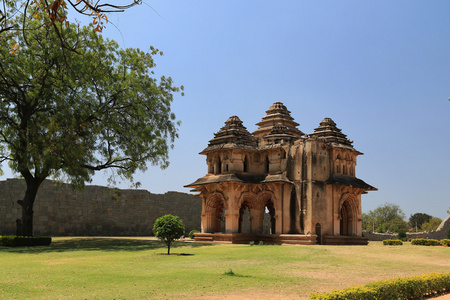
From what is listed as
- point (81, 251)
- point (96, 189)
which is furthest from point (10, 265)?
point (96, 189)

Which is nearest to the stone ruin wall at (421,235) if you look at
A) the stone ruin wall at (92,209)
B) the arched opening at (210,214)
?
the stone ruin wall at (92,209)

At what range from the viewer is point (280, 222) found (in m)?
26.2

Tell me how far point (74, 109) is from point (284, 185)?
41.7 ft

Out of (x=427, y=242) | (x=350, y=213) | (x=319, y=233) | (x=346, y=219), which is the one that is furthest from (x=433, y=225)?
(x=319, y=233)

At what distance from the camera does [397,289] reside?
920 centimetres

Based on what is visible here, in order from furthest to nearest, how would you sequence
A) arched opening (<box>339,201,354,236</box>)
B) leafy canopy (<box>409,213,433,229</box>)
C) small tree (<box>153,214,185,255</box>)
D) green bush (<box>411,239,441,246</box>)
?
leafy canopy (<box>409,213,433,229</box>) → arched opening (<box>339,201,354,236</box>) → green bush (<box>411,239,441,246</box>) → small tree (<box>153,214,185,255</box>)

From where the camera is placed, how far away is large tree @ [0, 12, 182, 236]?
20781mm

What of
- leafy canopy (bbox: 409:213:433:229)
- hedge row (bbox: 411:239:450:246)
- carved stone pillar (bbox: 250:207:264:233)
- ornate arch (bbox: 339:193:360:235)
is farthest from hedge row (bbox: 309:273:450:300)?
leafy canopy (bbox: 409:213:433:229)

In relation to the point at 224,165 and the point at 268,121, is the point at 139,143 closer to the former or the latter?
the point at 224,165

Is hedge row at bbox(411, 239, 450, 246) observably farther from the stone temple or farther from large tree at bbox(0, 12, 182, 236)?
large tree at bbox(0, 12, 182, 236)

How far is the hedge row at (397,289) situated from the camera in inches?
313

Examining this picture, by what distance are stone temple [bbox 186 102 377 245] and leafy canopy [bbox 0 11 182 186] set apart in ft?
14.8

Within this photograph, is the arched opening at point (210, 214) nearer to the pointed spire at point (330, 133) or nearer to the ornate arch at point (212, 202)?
the ornate arch at point (212, 202)

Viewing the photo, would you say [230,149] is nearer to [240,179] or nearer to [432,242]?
[240,179]
